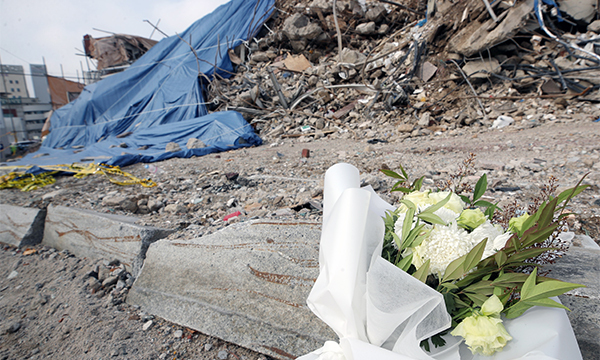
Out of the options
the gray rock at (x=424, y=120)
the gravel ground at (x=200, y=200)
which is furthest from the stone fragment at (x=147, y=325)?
the gray rock at (x=424, y=120)

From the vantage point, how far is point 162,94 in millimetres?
8703

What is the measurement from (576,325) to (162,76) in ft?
34.3

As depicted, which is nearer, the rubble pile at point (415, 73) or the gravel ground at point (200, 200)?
the gravel ground at point (200, 200)

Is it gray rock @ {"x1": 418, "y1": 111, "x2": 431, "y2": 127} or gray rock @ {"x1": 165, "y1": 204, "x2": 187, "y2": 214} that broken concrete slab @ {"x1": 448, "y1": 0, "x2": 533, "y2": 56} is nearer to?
gray rock @ {"x1": 418, "y1": 111, "x2": 431, "y2": 127}

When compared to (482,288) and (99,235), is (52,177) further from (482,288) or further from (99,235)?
(482,288)

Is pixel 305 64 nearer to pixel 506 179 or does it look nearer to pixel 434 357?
pixel 506 179

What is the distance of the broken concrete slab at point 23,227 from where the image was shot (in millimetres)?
2404

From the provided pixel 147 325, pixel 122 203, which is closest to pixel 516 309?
pixel 147 325

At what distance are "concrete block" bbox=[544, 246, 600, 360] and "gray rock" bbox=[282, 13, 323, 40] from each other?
9180mm

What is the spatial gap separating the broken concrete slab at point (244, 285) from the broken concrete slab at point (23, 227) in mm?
1480

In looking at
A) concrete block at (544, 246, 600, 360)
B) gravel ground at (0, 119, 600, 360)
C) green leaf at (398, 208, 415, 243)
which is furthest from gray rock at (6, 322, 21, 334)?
concrete block at (544, 246, 600, 360)

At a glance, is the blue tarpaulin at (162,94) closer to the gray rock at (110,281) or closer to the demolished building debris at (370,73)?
the demolished building debris at (370,73)

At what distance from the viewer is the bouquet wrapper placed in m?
0.57

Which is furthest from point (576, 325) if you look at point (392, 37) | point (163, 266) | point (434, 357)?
point (392, 37)
